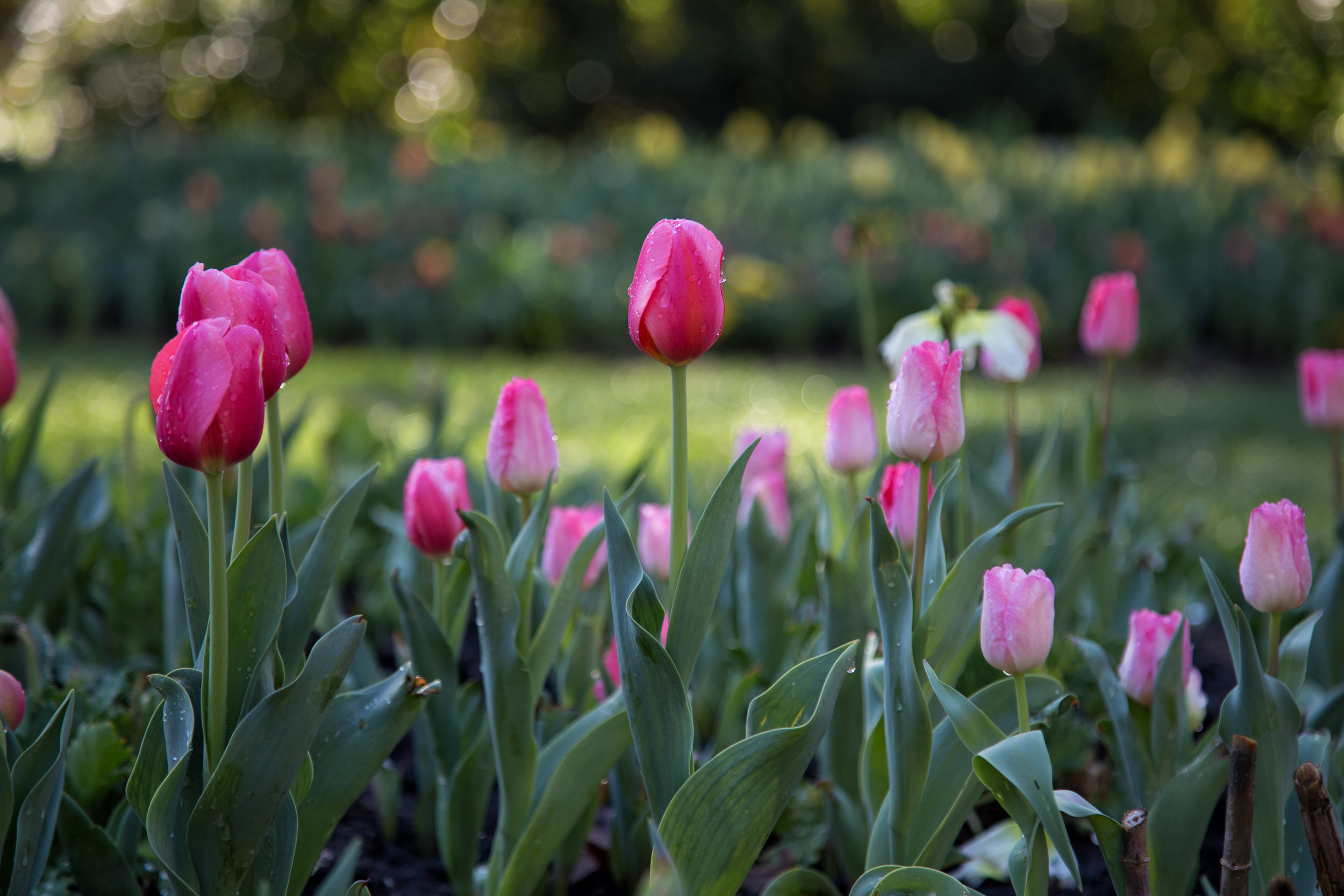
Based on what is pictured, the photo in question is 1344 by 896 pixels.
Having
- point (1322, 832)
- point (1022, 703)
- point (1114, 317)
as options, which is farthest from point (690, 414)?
point (1322, 832)

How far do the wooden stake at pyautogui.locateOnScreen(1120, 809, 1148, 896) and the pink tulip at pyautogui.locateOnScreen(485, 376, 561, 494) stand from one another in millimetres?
600

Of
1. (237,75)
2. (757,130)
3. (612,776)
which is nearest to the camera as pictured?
(612,776)

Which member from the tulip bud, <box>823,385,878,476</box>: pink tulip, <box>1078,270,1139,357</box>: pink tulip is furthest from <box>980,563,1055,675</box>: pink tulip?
the tulip bud

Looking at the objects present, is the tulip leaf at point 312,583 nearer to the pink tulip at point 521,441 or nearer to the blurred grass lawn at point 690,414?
the pink tulip at point 521,441

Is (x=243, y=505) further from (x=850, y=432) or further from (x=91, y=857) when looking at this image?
(x=850, y=432)

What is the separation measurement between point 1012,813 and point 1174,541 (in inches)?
48.7

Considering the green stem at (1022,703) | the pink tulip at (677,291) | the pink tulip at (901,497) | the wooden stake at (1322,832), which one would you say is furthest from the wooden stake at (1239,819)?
the pink tulip at (677,291)

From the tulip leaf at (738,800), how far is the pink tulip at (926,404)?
192 mm

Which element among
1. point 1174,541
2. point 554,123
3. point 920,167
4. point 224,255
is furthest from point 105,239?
point 554,123

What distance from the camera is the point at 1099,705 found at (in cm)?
138

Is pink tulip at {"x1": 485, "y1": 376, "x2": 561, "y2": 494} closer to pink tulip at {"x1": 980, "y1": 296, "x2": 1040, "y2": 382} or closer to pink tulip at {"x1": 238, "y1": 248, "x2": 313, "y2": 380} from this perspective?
pink tulip at {"x1": 238, "y1": 248, "x2": 313, "y2": 380}

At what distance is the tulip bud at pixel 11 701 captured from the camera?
97 cm

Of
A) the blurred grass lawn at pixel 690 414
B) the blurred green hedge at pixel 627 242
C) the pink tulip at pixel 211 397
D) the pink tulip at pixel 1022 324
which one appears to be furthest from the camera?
the blurred green hedge at pixel 627 242

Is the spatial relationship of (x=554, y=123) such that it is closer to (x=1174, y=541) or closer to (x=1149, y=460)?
(x=1149, y=460)
